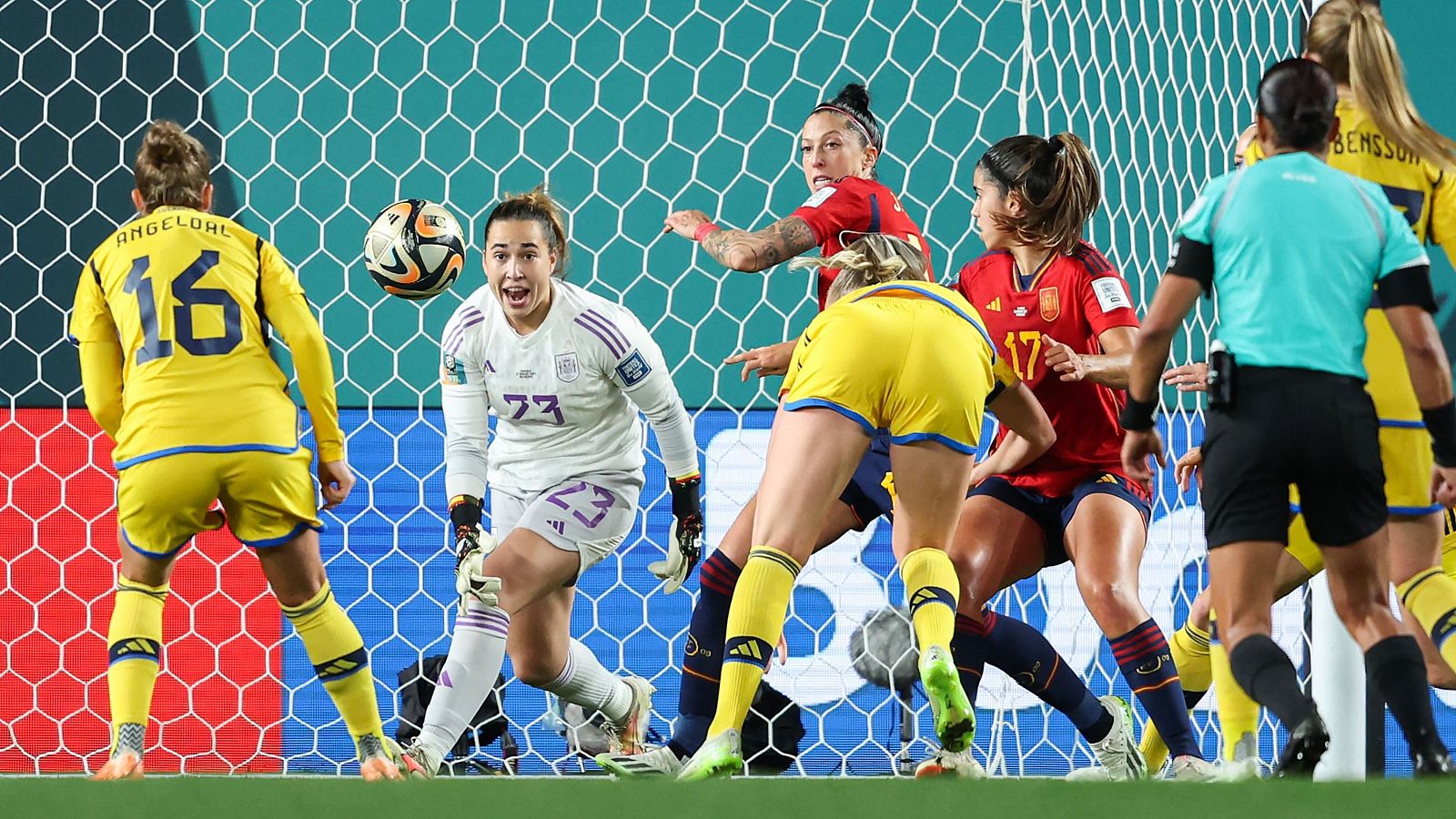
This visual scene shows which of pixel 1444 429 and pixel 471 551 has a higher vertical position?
pixel 1444 429

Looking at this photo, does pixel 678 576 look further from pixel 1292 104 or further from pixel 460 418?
pixel 1292 104

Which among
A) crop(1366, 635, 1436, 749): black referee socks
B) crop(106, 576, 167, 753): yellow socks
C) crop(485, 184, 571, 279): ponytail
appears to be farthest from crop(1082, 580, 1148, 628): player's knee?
crop(106, 576, 167, 753): yellow socks

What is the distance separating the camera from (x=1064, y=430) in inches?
142

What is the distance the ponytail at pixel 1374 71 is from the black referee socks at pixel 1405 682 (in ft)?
3.08

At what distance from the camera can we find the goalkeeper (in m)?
3.87

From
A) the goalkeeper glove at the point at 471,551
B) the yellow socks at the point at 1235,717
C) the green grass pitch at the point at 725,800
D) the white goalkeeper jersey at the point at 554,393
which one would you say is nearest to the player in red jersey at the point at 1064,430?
the yellow socks at the point at 1235,717

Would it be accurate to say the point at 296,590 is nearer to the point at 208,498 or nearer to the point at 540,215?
the point at 208,498

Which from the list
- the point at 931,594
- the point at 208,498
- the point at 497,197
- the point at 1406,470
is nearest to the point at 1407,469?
the point at 1406,470

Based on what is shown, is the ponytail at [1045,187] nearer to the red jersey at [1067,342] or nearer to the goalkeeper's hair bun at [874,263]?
the red jersey at [1067,342]

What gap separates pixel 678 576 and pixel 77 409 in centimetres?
266

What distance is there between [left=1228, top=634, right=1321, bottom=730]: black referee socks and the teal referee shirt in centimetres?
46

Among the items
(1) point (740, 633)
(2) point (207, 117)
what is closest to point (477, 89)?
(2) point (207, 117)

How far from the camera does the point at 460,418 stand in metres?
3.99

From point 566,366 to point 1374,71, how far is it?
2.02 meters
